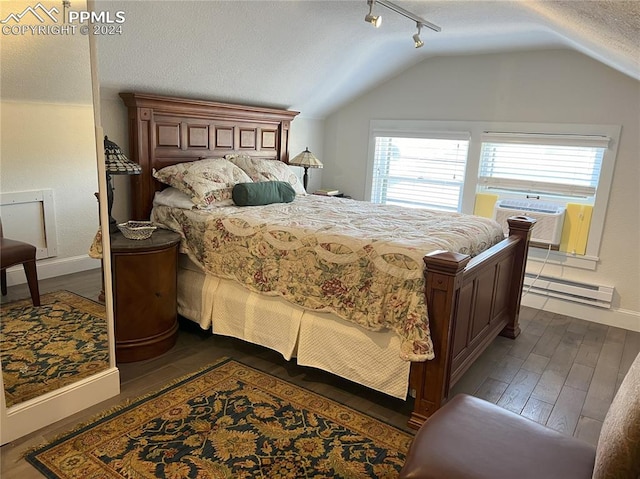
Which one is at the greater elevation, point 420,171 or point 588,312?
point 420,171

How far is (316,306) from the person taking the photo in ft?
8.64

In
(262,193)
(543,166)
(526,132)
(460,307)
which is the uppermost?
(526,132)

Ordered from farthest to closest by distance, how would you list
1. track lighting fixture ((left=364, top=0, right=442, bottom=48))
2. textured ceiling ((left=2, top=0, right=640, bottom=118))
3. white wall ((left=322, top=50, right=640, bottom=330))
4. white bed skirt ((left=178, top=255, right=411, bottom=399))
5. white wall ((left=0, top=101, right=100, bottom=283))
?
white wall ((left=322, top=50, right=640, bottom=330)) → track lighting fixture ((left=364, top=0, right=442, bottom=48)) → textured ceiling ((left=2, top=0, right=640, bottom=118)) → white bed skirt ((left=178, top=255, right=411, bottom=399)) → white wall ((left=0, top=101, right=100, bottom=283))

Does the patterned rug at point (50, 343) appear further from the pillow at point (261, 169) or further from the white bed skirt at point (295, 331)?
the pillow at point (261, 169)

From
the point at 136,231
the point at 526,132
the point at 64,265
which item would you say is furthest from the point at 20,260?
the point at 526,132

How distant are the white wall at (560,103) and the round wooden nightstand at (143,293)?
3.01 meters

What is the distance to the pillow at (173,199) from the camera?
329 centimetres

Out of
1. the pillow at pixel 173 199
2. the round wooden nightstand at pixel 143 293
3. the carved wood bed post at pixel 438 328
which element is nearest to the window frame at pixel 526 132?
the carved wood bed post at pixel 438 328

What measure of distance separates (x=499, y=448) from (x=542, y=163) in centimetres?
336

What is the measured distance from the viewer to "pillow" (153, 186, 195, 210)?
3.29 meters

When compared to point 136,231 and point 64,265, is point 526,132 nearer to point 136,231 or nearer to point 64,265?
point 136,231

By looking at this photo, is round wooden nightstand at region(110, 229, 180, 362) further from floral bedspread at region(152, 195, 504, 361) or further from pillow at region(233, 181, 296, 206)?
pillow at region(233, 181, 296, 206)

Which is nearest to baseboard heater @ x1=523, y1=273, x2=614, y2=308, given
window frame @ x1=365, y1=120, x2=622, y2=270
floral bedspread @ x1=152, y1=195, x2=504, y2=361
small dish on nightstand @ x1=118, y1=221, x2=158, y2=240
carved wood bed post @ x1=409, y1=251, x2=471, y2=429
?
window frame @ x1=365, y1=120, x2=622, y2=270

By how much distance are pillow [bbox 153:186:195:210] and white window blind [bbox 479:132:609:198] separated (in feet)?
9.22
